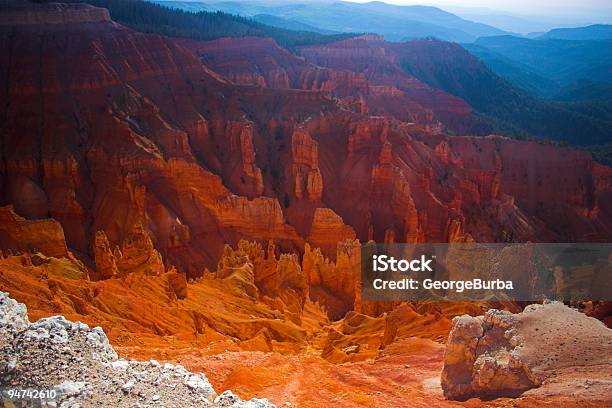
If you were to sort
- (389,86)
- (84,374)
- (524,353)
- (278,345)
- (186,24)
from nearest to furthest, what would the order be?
1. (84,374)
2. (524,353)
3. (278,345)
4. (389,86)
5. (186,24)

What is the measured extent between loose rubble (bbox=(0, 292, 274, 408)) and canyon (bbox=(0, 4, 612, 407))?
2.77 m

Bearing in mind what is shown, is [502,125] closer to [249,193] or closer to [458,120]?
[458,120]

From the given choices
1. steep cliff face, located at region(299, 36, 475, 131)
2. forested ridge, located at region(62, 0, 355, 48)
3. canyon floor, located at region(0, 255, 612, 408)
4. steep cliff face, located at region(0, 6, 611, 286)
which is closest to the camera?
canyon floor, located at region(0, 255, 612, 408)

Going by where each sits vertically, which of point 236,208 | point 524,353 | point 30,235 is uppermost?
point 524,353

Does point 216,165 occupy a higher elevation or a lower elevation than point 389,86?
lower

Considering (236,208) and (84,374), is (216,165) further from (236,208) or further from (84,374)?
(84,374)

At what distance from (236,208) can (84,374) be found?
88.5 feet

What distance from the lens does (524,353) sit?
469 inches

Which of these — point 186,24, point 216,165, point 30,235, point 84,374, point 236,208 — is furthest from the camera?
point 186,24

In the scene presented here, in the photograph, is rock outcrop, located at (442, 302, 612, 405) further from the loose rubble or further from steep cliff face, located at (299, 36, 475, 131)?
steep cliff face, located at (299, 36, 475, 131)

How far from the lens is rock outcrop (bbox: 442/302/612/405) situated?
450 inches

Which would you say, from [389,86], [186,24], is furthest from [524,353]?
[186,24]

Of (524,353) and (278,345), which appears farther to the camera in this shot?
(278,345)

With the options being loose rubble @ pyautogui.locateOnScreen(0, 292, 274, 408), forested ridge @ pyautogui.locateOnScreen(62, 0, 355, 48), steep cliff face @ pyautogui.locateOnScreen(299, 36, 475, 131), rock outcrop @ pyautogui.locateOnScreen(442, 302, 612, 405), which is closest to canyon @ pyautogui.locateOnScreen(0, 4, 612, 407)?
rock outcrop @ pyautogui.locateOnScreen(442, 302, 612, 405)
